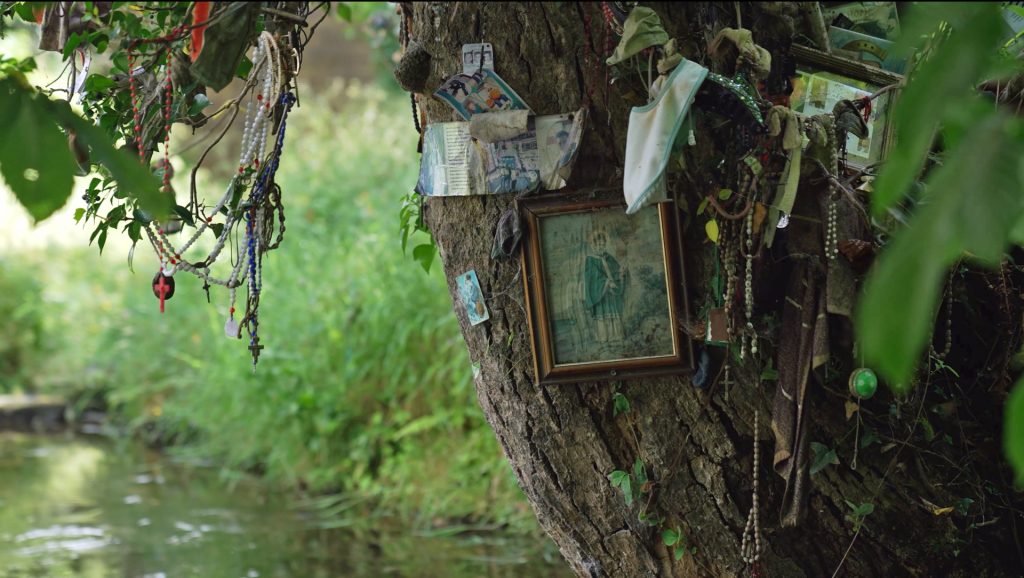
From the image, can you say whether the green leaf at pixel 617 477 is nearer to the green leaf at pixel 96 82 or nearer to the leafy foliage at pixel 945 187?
the leafy foliage at pixel 945 187

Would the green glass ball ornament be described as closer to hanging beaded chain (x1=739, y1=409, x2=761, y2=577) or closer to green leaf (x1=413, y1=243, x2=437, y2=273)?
hanging beaded chain (x1=739, y1=409, x2=761, y2=577)

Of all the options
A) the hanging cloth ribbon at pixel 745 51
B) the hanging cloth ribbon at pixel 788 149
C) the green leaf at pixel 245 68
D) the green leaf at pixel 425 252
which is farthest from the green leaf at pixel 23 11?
the hanging cloth ribbon at pixel 788 149

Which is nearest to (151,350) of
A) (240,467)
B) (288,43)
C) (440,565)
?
(240,467)

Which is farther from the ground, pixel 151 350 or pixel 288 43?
pixel 288 43

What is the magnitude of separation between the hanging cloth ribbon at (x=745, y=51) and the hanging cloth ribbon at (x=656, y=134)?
0.15 m

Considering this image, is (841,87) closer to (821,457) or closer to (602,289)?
(602,289)

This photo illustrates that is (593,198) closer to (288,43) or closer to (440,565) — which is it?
(288,43)

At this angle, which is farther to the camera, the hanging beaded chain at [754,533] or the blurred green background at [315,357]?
the blurred green background at [315,357]

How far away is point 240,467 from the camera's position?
5.20 metres

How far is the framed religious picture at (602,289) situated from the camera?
1899 millimetres

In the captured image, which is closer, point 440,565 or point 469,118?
point 469,118

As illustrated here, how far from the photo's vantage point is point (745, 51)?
175 centimetres

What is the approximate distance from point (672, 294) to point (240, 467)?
12.6ft

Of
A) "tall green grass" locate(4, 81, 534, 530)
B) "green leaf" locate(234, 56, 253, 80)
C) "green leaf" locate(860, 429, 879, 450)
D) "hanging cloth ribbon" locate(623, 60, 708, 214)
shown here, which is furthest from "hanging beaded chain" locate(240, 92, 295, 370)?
"tall green grass" locate(4, 81, 534, 530)
